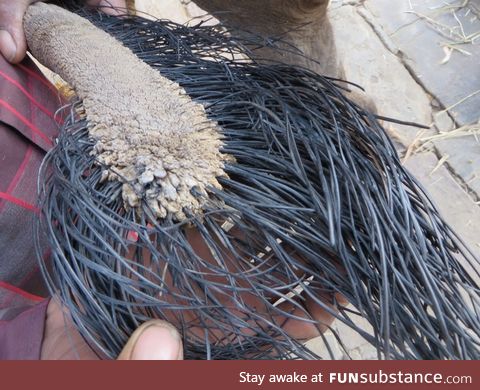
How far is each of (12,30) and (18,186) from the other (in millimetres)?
259

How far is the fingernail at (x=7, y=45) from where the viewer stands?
2.55 feet

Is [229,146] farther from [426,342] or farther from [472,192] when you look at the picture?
[472,192]

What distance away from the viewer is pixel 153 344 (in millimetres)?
475

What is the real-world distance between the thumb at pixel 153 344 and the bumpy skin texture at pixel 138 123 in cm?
12

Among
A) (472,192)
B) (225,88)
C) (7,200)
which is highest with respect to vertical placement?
(225,88)

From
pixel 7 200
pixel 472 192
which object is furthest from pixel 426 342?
pixel 472 192

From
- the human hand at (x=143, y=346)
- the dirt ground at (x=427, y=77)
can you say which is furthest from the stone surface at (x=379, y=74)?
the human hand at (x=143, y=346)

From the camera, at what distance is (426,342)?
489mm

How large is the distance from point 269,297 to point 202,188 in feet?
0.49

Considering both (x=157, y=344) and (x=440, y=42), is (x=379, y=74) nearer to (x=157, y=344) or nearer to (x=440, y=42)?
(x=440, y=42)

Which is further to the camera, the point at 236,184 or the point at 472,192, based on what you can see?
the point at 472,192

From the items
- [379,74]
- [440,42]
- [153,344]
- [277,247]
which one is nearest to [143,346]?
[153,344]

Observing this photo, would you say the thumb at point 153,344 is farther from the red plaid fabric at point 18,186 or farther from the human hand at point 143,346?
the red plaid fabric at point 18,186

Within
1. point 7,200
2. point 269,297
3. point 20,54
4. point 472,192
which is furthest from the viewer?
point 472,192
